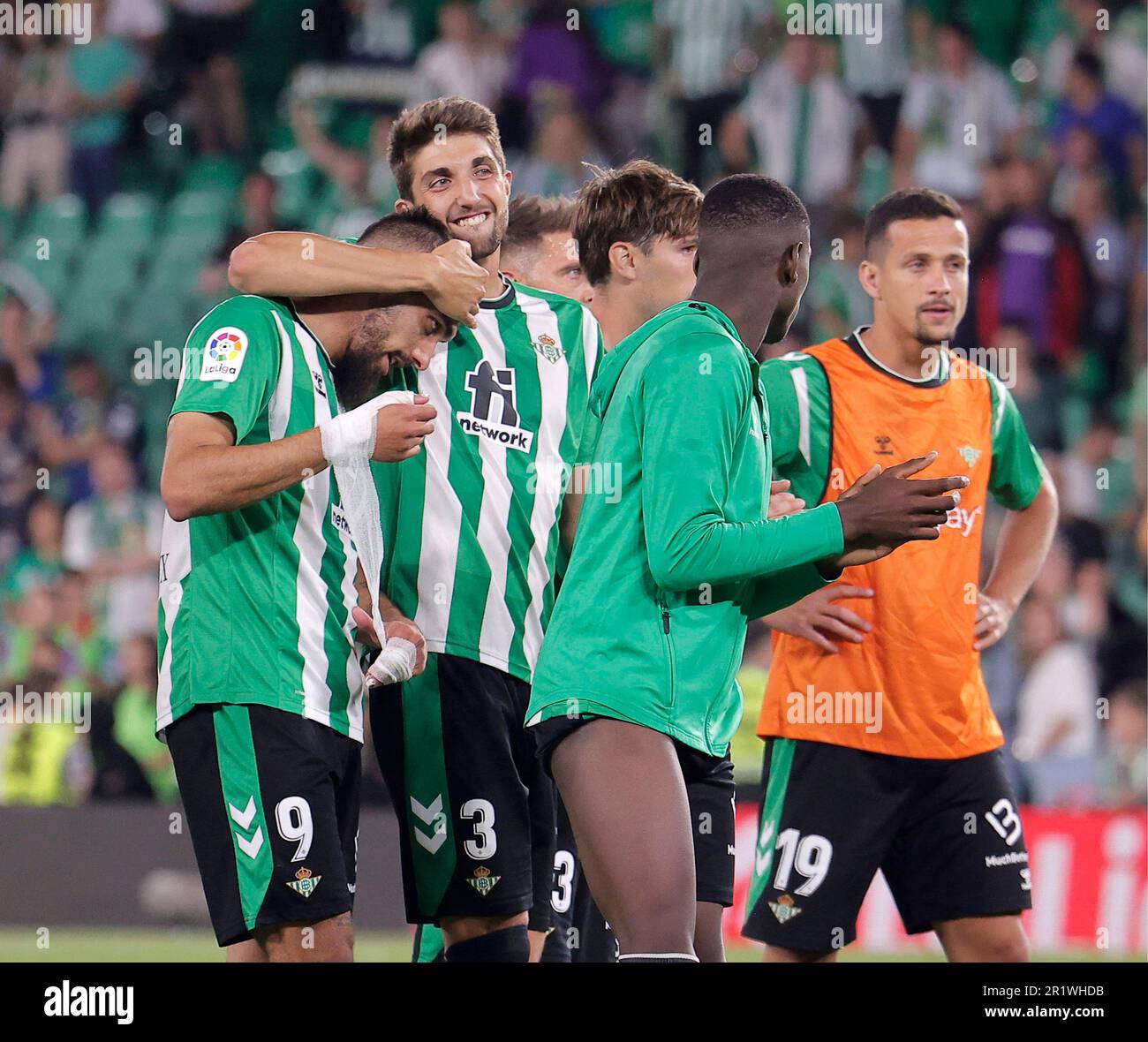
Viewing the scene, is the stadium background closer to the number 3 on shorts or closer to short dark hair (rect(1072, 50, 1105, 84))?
short dark hair (rect(1072, 50, 1105, 84))

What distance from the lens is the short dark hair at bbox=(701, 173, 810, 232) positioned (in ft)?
12.6

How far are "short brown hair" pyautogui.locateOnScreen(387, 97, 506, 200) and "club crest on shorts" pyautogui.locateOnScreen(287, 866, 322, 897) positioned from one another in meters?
2.04

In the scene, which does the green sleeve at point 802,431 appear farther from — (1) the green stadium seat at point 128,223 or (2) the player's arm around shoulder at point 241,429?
(1) the green stadium seat at point 128,223

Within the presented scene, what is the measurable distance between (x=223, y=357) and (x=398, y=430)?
0.43 meters

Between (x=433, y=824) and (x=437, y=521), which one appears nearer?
(x=433, y=824)

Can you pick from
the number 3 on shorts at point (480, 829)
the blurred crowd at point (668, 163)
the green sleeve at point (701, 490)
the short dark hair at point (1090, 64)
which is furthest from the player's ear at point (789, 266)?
the short dark hair at point (1090, 64)

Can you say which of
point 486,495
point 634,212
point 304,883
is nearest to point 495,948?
point 304,883

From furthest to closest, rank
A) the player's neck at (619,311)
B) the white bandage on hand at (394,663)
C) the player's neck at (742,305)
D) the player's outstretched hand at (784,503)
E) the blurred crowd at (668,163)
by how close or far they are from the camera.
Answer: the blurred crowd at (668,163)
the player's neck at (619,311)
the player's outstretched hand at (784,503)
the white bandage on hand at (394,663)
the player's neck at (742,305)

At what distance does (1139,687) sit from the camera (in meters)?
10.2

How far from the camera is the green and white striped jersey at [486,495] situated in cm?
462

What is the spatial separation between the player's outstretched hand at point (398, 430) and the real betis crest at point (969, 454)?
1.86 meters

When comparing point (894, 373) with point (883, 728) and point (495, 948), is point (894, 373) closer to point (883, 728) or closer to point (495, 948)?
point (883, 728)

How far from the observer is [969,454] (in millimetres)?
5145
